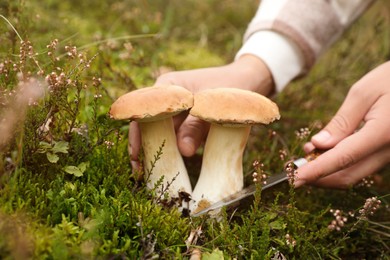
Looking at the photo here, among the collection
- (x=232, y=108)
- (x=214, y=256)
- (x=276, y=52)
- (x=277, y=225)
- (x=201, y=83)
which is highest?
(x=276, y=52)

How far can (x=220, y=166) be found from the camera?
193 cm

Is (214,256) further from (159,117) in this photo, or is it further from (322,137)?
(322,137)

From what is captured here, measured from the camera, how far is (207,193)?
1.91 m

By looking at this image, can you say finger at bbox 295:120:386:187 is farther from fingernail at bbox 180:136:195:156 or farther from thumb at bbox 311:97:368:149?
fingernail at bbox 180:136:195:156

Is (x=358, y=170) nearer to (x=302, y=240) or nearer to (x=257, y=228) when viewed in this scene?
(x=302, y=240)

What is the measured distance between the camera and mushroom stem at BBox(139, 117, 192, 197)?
1.89 meters

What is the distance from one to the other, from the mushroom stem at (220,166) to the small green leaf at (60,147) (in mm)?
686

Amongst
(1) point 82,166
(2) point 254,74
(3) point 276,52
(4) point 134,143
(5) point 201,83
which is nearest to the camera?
(1) point 82,166

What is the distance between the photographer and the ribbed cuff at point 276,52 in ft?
8.85

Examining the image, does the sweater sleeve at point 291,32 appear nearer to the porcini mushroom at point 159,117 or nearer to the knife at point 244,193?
the knife at point 244,193

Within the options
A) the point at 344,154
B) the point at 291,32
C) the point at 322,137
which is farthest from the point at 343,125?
the point at 291,32

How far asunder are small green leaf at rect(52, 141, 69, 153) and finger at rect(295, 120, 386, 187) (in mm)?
1143

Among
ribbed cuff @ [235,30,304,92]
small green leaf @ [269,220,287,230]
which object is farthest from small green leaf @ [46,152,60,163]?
ribbed cuff @ [235,30,304,92]

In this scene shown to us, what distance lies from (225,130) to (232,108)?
9.1 inches
